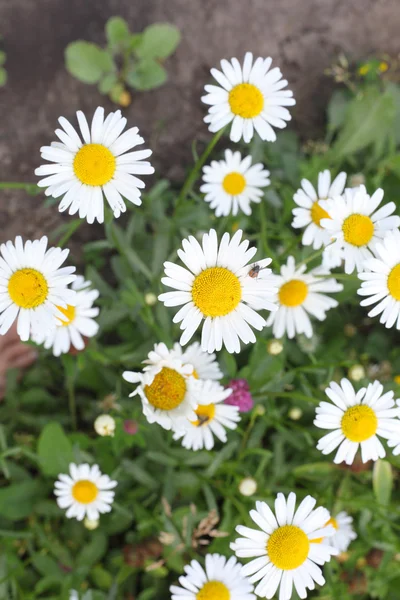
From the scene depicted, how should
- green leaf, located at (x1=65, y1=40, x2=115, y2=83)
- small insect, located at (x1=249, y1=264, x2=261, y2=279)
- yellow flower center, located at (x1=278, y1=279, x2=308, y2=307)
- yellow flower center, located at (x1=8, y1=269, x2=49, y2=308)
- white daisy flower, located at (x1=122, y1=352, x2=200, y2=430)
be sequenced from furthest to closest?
1. green leaf, located at (x1=65, y1=40, x2=115, y2=83)
2. yellow flower center, located at (x1=278, y1=279, x2=308, y2=307)
3. white daisy flower, located at (x1=122, y1=352, x2=200, y2=430)
4. yellow flower center, located at (x1=8, y1=269, x2=49, y2=308)
5. small insect, located at (x1=249, y1=264, x2=261, y2=279)

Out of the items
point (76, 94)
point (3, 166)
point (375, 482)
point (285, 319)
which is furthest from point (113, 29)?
point (375, 482)

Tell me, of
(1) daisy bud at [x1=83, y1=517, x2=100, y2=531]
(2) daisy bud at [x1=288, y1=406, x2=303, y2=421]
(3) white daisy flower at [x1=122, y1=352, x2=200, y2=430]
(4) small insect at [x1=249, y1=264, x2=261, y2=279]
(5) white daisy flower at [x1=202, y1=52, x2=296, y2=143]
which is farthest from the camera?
(2) daisy bud at [x1=288, y1=406, x2=303, y2=421]

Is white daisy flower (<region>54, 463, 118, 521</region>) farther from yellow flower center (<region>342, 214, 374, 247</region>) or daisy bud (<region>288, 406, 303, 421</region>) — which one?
yellow flower center (<region>342, 214, 374, 247</region>)

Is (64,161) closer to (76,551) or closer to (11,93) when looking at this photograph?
(11,93)

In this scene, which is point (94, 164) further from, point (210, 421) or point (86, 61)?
point (86, 61)

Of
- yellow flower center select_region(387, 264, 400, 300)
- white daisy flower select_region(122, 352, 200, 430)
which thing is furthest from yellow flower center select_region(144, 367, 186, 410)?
yellow flower center select_region(387, 264, 400, 300)

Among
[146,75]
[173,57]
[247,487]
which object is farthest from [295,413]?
[173,57]

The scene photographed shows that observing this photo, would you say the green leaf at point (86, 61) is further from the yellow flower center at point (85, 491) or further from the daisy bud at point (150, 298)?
the yellow flower center at point (85, 491)
